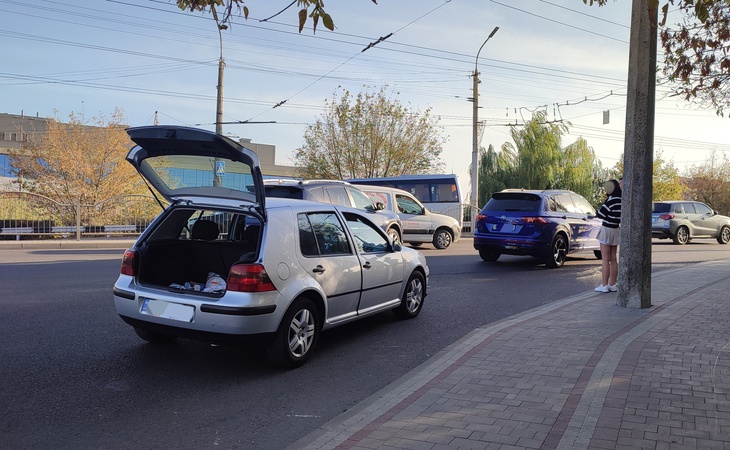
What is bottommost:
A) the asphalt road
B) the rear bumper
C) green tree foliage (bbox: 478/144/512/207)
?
the asphalt road

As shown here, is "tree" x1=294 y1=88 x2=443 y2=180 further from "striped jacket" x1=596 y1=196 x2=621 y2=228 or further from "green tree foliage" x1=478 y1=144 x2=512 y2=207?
"striped jacket" x1=596 y1=196 x2=621 y2=228

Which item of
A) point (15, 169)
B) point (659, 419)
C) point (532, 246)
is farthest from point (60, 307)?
point (15, 169)

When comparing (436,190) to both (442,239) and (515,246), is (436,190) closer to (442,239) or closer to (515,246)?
(442,239)

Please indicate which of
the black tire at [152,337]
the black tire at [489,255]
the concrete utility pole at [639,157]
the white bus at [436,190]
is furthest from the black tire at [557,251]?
the white bus at [436,190]

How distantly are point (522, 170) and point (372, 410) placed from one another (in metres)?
35.2

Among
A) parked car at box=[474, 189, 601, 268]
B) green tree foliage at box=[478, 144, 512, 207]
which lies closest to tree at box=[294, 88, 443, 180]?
green tree foliage at box=[478, 144, 512, 207]

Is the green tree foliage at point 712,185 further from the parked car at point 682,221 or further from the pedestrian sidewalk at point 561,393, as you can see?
the pedestrian sidewalk at point 561,393

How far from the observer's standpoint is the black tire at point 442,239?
1956cm

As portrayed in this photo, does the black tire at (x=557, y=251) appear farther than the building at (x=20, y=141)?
No

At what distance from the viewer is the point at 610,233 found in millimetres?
9500

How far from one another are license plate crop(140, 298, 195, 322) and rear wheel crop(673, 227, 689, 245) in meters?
22.9

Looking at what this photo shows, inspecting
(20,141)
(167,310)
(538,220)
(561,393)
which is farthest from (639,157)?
(20,141)

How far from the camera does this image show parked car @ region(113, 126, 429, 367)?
5.21 m

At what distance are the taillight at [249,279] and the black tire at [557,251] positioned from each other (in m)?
9.39
